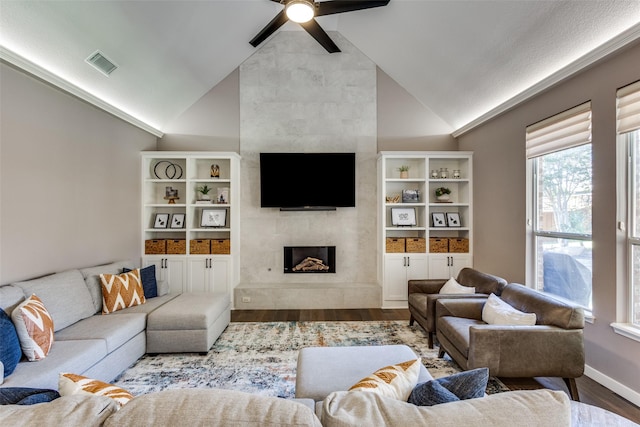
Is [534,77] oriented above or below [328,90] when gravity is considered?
below

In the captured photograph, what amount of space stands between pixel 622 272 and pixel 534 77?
6.74 ft

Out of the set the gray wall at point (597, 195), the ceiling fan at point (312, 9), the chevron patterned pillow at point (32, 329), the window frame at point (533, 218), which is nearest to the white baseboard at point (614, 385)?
the gray wall at point (597, 195)

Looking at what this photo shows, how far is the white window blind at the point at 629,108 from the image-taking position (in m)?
2.26

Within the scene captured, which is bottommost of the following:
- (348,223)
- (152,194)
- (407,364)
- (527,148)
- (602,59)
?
(407,364)

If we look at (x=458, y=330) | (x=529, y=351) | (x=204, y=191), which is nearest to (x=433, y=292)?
(x=458, y=330)

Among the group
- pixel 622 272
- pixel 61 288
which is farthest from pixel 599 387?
pixel 61 288

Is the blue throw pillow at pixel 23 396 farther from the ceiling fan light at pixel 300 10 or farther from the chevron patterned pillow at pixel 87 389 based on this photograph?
the ceiling fan light at pixel 300 10

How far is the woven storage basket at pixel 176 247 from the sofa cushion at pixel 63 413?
393 cm

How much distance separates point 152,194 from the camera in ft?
15.8

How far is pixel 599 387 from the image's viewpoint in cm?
→ 248

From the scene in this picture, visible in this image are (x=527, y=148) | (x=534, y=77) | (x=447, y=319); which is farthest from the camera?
(x=527, y=148)

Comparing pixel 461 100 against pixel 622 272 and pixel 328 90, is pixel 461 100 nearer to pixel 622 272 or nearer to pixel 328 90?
pixel 328 90

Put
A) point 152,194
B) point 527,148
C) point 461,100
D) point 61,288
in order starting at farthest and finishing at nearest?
point 152,194
point 461,100
point 527,148
point 61,288

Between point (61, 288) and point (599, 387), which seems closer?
point (599, 387)
